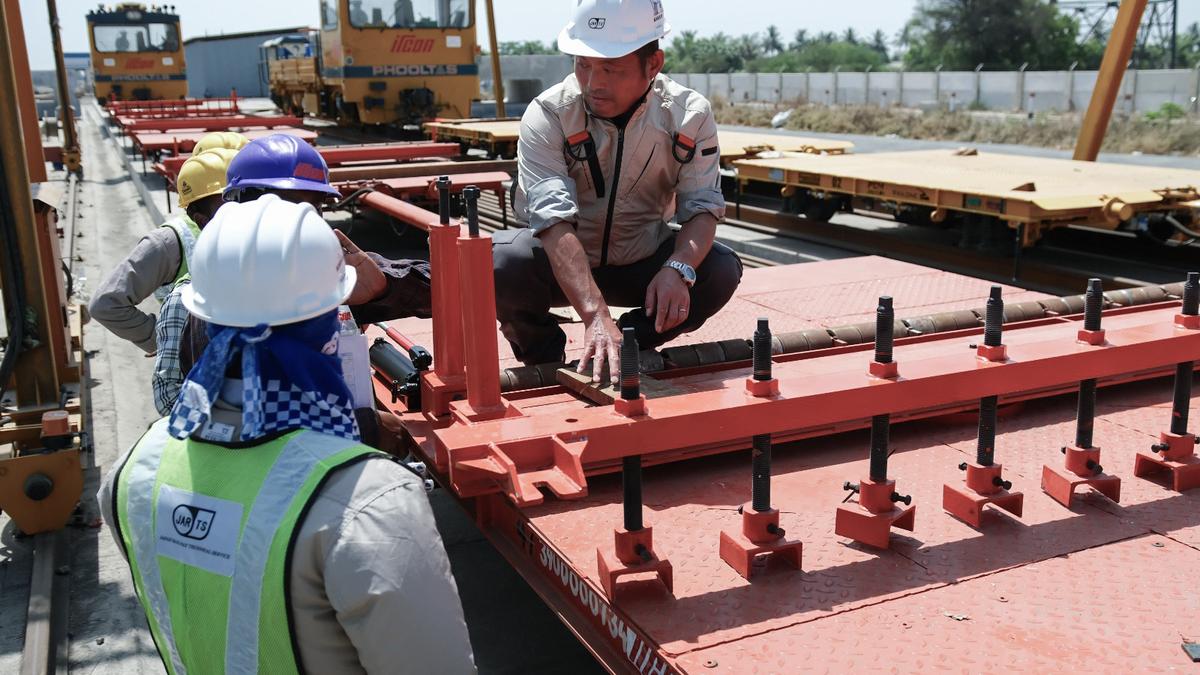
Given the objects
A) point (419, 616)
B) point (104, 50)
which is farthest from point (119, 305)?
point (104, 50)

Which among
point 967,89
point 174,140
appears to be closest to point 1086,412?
point 174,140

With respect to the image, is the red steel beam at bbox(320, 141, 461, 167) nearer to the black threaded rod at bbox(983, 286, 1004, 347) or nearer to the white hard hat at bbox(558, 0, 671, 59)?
the white hard hat at bbox(558, 0, 671, 59)

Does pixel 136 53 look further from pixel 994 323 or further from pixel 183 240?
pixel 994 323

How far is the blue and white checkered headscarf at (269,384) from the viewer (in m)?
1.42

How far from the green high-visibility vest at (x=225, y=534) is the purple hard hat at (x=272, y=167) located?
54.3 inches

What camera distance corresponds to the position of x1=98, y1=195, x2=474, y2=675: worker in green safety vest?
1356mm

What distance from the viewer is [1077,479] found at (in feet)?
8.47

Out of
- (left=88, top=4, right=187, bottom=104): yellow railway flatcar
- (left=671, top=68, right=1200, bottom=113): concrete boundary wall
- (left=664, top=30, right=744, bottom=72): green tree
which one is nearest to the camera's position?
(left=88, top=4, right=187, bottom=104): yellow railway flatcar

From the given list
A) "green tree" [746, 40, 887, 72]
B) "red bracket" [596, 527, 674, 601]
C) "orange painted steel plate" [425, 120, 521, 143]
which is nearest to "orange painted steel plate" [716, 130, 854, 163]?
"orange painted steel plate" [425, 120, 521, 143]

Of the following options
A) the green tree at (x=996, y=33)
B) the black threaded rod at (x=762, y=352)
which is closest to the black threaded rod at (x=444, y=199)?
the black threaded rod at (x=762, y=352)

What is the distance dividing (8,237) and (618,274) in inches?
93.4

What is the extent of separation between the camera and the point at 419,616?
140cm

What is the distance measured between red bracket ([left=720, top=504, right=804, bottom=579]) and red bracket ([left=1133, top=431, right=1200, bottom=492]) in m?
1.09

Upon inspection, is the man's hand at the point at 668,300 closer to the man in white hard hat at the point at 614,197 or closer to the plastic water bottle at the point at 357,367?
the man in white hard hat at the point at 614,197
